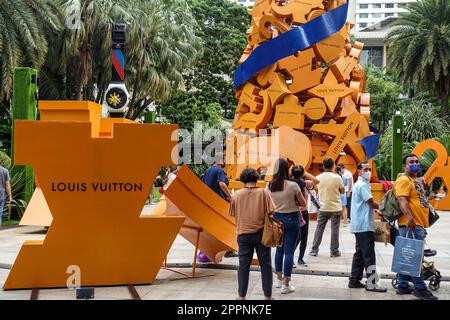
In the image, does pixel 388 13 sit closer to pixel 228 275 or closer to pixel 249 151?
pixel 249 151

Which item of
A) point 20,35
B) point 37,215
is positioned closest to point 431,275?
point 37,215

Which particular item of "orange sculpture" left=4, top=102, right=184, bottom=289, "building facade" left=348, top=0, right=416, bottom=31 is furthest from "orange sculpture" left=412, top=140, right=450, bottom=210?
"building facade" left=348, top=0, right=416, bottom=31

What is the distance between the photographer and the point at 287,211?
290 inches

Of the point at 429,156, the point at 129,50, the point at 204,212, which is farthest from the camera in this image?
the point at 129,50

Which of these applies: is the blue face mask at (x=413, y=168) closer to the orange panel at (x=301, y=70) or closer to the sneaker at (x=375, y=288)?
the sneaker at (x=375, y=288)

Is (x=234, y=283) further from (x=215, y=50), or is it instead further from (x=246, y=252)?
(x=215, y=50)

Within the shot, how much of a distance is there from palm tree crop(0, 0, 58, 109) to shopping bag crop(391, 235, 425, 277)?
51.7ft

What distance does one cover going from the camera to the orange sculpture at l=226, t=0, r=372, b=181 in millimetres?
17094

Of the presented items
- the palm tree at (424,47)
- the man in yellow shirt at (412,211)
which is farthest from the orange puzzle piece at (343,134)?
the palm tree at (424,47)

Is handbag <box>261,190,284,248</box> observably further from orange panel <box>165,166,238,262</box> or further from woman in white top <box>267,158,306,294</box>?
orange panel <box>165,166,238,262</box>

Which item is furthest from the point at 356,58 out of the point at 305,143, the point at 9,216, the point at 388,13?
the point at 388,13

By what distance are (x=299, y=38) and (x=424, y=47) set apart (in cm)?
2053

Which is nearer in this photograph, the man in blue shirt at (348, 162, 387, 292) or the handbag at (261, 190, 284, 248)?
the handbag at (261, 190, 284, 248)

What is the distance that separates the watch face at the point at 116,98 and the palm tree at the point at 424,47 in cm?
2316
